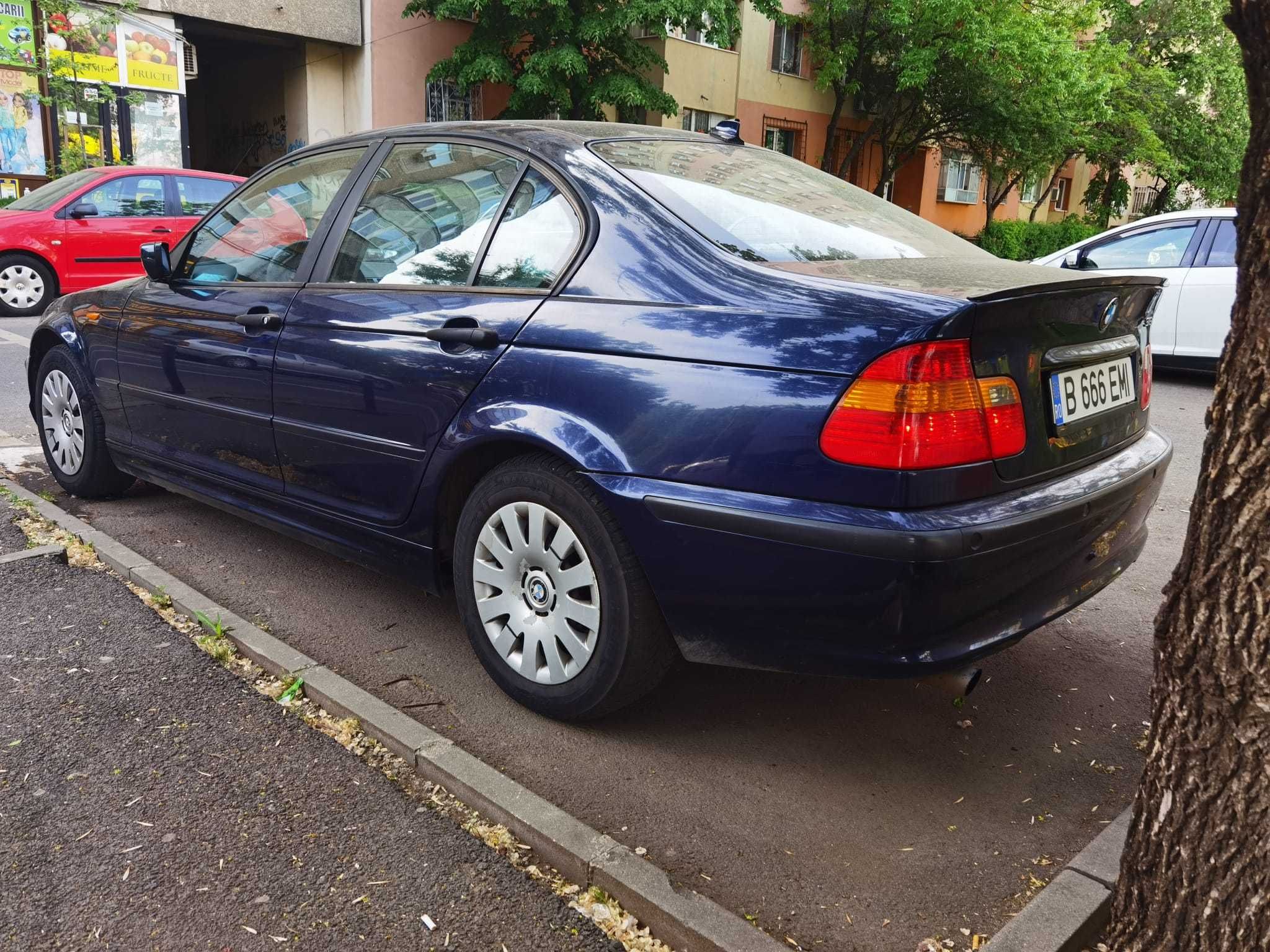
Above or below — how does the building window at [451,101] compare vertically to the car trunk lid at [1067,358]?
above

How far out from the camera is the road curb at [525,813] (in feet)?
7.26

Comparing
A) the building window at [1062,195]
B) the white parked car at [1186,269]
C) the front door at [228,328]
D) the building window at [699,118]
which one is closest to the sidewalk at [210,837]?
the front door at [228,328]

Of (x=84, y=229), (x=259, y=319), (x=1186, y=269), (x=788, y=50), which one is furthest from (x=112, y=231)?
(x=788, y=50)

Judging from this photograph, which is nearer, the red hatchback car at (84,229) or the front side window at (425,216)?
the front side window at (425,216)

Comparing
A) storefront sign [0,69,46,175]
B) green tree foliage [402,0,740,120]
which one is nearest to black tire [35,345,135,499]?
storefront sign [0,69,46,175]

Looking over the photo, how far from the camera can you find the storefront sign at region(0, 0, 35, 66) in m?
16.7

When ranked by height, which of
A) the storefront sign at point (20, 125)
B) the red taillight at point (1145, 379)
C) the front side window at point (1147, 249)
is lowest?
the red taillight at point (1145, 379)

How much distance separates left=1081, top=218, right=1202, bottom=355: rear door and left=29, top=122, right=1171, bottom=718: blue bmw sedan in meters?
7.06

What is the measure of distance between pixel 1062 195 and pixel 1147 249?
31.5 metres

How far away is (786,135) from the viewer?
2669cm

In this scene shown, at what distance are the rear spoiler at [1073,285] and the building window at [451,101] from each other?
65.7 feet

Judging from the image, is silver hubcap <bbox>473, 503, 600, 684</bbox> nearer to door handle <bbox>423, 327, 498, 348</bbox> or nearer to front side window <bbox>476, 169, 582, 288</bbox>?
door handle <bbox>423, 327, 498, 348</bbox>

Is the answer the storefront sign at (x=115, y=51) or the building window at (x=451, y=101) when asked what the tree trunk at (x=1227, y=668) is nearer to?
the storefront sign at (x=115, y=51)

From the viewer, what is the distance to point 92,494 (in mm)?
5117
